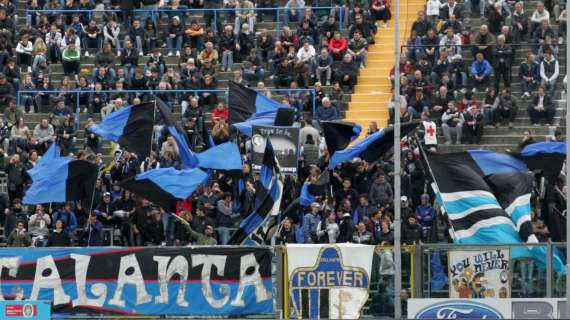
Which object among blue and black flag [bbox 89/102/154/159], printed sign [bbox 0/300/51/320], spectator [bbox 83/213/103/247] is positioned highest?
blue and black flag [bbox 89/102/154/159]

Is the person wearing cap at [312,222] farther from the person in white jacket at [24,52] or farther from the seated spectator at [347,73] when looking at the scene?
the person in white jacket at [24,52]

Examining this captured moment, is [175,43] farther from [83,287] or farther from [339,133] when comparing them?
[83,287]

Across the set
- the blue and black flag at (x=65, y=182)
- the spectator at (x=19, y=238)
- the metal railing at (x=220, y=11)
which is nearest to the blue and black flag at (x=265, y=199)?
the blue and black flag at (x=65, y=182)

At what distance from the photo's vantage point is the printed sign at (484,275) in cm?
3212

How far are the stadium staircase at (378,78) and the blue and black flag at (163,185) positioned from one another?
27.1 ft

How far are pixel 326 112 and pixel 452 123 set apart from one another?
3.22m

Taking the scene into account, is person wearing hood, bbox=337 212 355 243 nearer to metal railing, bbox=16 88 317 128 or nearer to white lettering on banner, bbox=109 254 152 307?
white lettering on banner, bbox=109 254 152 307

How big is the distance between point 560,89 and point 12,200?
13.8m

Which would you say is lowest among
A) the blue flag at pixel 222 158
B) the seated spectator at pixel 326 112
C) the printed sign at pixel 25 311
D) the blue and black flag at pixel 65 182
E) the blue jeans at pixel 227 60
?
the printed sign at pixel 25 311

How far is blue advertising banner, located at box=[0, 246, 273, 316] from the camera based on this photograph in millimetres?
33594

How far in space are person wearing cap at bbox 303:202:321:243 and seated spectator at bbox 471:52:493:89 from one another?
7.43m

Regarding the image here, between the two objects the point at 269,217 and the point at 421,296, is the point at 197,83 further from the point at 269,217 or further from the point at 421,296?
the point at 421,296

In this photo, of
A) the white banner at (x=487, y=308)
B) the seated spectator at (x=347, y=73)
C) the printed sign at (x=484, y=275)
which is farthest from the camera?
the seated spectator at (x=347, y=73)

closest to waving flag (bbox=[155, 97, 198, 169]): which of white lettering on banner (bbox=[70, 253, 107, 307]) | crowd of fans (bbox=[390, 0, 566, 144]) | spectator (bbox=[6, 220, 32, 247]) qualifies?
spectator (bbox=[6, 220, 32, 247])
